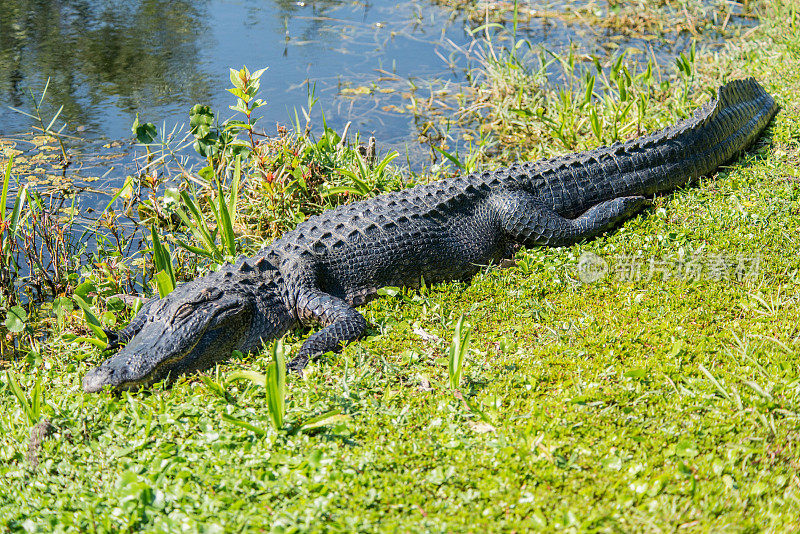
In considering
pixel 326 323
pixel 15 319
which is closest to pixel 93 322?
pixel 15 319

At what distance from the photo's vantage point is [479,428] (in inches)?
126

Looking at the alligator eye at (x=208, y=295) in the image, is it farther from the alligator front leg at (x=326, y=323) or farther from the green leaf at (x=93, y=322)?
the green leaf at (x=93, y=322)

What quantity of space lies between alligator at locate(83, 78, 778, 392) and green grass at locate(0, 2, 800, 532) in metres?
0.18

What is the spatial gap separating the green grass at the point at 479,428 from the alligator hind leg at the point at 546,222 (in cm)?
63

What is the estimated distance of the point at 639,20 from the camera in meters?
10.1

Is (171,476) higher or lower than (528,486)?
lower

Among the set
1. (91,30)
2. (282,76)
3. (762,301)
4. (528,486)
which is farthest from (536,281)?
(91,30)

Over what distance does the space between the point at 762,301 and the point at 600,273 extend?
100 cm

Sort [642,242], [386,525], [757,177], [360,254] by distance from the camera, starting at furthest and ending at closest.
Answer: [757,177] → [642,242] → [360,254] → [386,525]

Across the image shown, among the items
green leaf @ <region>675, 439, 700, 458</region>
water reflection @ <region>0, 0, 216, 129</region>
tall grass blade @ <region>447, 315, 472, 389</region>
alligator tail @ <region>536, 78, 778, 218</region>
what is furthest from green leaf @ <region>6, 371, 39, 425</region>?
water reflection @ <region>0, 0, 216, 129</region>

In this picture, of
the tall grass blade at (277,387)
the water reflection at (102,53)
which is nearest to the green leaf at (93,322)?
the tall grass blade at (277,387)

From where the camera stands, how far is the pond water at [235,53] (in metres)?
7.58

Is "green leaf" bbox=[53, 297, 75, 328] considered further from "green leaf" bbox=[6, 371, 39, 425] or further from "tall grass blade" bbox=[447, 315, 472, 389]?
"tall grass blade" bbox=[447, 315, 472, 389]

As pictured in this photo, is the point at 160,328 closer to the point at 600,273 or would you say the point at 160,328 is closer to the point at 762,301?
the point at 600,273
